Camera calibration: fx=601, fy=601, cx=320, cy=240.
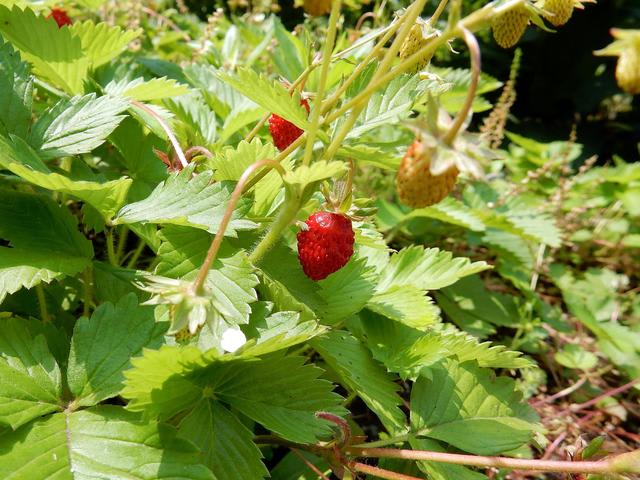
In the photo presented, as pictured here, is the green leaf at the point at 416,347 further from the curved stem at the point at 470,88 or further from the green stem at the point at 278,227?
the curved stem at the point at 470,88

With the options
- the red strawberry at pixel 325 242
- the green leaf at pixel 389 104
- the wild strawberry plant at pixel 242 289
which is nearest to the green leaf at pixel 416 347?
the wild strawberry plant at pixel 242 289

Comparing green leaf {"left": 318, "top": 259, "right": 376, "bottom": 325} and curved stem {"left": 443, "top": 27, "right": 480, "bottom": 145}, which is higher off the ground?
curved stem {"left": 443, "top": 27, "right": 480, "bottom": 145}

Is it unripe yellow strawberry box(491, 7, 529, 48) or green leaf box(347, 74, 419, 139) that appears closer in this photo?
unripe yellow strawberry box(491, 7, 529, 48)

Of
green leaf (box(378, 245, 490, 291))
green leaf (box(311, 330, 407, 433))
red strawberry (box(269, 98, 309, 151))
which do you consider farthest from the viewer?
green leaf (box(378, 245, 490, 291))

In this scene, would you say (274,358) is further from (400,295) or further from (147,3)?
(147,3)

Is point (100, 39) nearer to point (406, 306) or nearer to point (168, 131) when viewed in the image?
point (168, 131)

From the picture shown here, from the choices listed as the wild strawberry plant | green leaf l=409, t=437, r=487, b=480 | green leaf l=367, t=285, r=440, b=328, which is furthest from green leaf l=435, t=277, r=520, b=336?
green leaf l=409, t=437, r=487, b=480

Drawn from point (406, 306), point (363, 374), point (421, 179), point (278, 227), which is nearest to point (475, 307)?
point (406, 306)

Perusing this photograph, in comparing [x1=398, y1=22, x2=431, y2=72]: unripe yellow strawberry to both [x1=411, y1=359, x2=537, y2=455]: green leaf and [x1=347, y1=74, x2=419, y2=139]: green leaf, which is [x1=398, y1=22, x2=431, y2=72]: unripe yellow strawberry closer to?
[x1=347, y1=74, x2=419, y2=139]: green leaf
